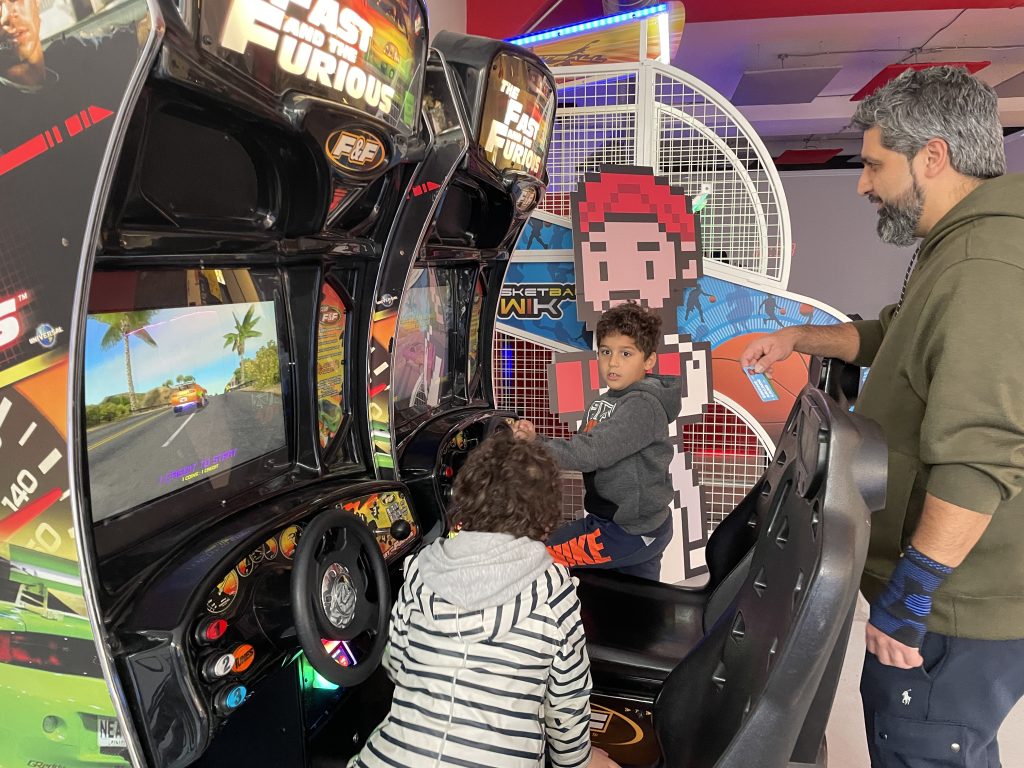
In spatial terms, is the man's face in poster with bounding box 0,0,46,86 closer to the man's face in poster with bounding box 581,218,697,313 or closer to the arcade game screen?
the arcade game screen

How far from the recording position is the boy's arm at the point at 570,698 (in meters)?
1.35

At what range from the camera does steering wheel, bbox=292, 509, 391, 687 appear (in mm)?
1265

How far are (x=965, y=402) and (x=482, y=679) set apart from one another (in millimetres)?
875

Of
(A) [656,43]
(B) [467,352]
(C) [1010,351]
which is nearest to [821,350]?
(C) [1010,351]

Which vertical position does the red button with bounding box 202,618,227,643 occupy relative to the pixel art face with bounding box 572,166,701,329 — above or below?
below

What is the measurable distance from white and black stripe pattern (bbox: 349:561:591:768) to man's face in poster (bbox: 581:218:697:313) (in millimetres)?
2039

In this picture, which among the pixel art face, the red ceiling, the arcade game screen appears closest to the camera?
the arcade game screen

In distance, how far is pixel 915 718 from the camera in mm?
1289

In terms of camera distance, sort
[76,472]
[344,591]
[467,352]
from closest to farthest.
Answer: [76,472], [344,591], [467,352]

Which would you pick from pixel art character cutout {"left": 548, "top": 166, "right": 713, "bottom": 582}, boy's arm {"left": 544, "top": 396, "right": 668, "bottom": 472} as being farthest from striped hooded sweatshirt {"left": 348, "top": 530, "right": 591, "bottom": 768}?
pixel art character cutout {"left": 548, "top": 166, "right": 713, "bottom": 582}

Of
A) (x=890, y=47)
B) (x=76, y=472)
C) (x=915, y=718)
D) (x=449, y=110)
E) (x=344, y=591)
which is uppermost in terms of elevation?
(x=890, y=47)

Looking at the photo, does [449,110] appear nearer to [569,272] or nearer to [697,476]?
[569,272]

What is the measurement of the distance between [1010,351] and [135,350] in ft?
4.50

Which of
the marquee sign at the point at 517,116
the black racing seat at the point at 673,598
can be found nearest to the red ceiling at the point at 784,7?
the marquee sign at the point at 517,116
